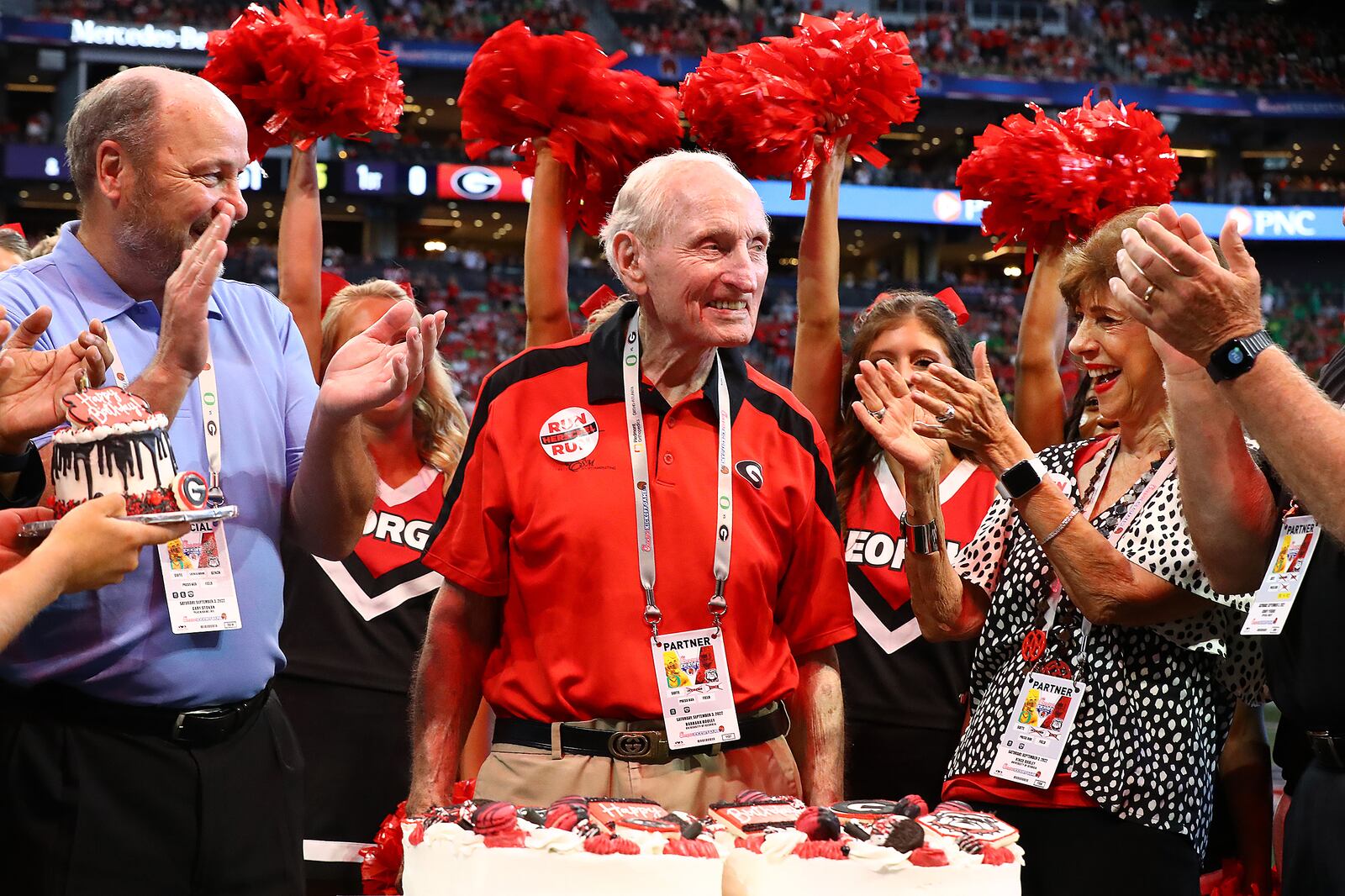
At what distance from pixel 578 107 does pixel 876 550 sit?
123cm

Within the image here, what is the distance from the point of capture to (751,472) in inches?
90.4

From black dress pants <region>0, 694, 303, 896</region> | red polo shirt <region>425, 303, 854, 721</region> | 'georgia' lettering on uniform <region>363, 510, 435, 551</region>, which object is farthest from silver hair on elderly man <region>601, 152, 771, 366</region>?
'georgia' lettering on uniform <region>363, 510, 435, 551</region>

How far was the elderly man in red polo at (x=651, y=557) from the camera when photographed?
6.96 feet

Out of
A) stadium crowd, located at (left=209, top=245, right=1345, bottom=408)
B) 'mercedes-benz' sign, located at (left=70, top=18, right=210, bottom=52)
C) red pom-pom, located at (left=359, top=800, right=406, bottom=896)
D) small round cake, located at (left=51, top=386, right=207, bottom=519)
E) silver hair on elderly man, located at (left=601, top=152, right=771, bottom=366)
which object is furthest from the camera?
'mercedes-benz' sign, located at (left=70, top=18, right=210, bottom=52)

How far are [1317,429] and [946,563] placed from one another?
2.77ft

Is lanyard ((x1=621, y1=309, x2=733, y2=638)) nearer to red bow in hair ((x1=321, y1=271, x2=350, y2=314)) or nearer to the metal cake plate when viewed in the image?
the metal cake plate

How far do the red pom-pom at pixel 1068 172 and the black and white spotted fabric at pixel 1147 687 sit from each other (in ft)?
3.34

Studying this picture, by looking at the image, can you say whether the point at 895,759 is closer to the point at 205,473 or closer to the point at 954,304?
the point at 954,304

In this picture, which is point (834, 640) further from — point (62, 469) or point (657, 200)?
point (62, 469)

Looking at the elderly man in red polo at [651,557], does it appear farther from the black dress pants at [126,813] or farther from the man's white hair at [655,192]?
the black dress pants at [126,813]

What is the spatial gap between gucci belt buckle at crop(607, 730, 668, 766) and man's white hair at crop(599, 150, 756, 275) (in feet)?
2.71

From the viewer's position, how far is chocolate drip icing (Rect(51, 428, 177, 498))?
1689mm

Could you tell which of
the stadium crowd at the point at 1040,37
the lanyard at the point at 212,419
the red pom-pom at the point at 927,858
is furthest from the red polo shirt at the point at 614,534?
the stadium crowd at the point at 1040,37

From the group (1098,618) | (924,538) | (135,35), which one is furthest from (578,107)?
(135,35)
